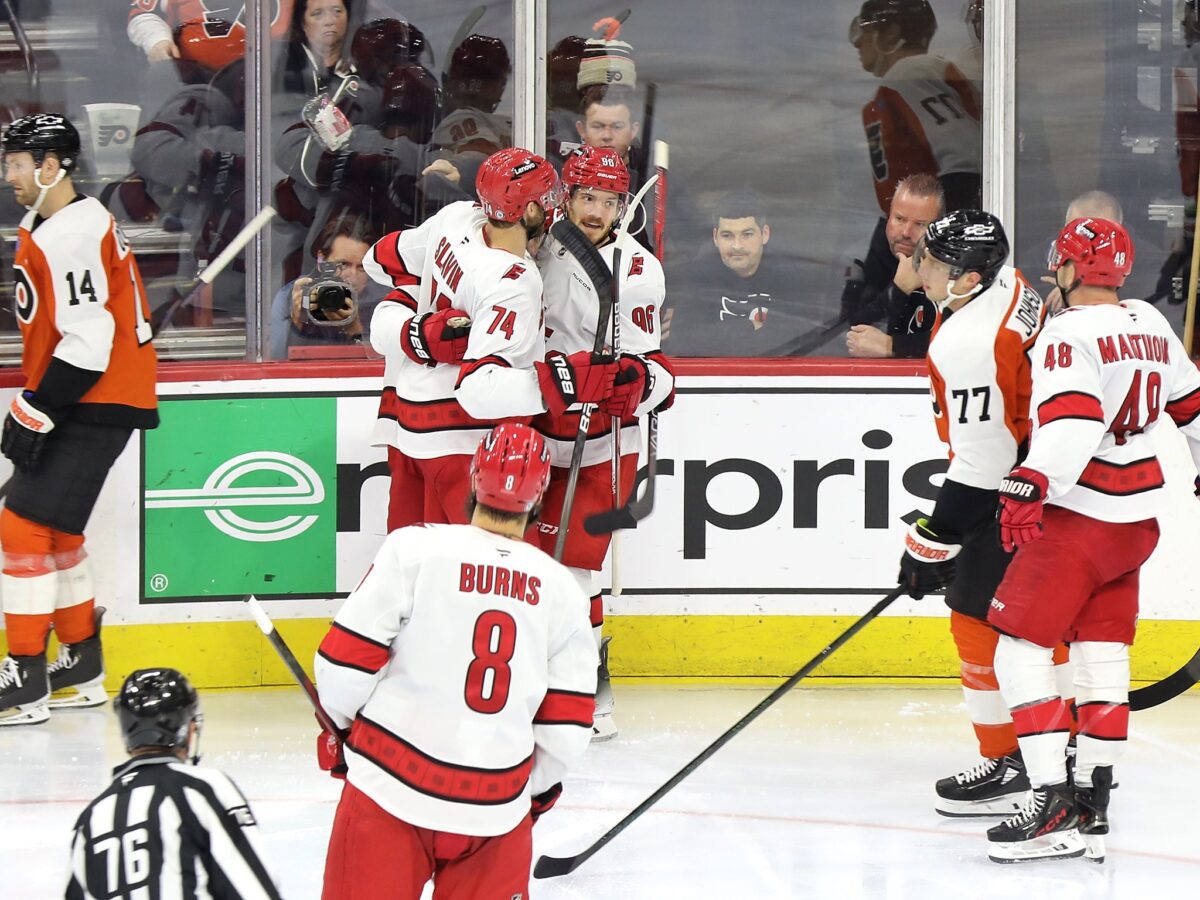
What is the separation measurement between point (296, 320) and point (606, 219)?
124cm

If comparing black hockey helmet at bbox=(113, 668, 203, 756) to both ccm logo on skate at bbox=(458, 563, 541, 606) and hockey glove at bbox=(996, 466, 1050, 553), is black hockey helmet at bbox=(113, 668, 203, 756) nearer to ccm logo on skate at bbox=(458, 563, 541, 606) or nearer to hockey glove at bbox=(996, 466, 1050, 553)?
ccm logo on skate at bbox=(458, 563, 541, 606)

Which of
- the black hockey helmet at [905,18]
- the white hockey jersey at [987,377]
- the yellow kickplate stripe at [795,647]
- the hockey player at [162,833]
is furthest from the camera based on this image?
the black hockey helmet at [905,18]

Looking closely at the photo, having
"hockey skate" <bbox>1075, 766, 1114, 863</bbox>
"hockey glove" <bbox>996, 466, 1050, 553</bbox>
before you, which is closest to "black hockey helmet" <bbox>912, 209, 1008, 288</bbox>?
"hockey glove" <bbox>996, 466, 1050, 553</bbox>

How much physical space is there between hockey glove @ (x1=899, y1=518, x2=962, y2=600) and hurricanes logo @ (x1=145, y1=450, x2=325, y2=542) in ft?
5.79

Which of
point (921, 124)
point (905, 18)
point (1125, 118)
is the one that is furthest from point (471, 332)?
point (1125, 118)

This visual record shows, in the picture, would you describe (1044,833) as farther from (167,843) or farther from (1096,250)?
(167,843)

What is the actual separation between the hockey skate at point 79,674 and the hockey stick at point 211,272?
0.82 meters

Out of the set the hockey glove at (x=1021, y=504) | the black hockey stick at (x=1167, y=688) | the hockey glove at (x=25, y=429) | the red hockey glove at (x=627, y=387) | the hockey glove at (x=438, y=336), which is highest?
the hockey glove at (x=438, y=336)

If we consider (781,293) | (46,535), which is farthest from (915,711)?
(46,535)

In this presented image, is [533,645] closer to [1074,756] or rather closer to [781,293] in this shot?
[1074,756]

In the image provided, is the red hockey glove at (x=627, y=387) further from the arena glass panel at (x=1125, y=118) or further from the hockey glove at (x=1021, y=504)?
the arena glass panel at (x=1125, y=118)

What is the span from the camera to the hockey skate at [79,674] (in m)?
4.45

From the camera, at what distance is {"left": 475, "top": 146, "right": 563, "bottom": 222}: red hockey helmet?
12.2ft

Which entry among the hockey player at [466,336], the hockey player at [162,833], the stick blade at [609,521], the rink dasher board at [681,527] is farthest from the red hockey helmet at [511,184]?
the hockey player at [162,833]
